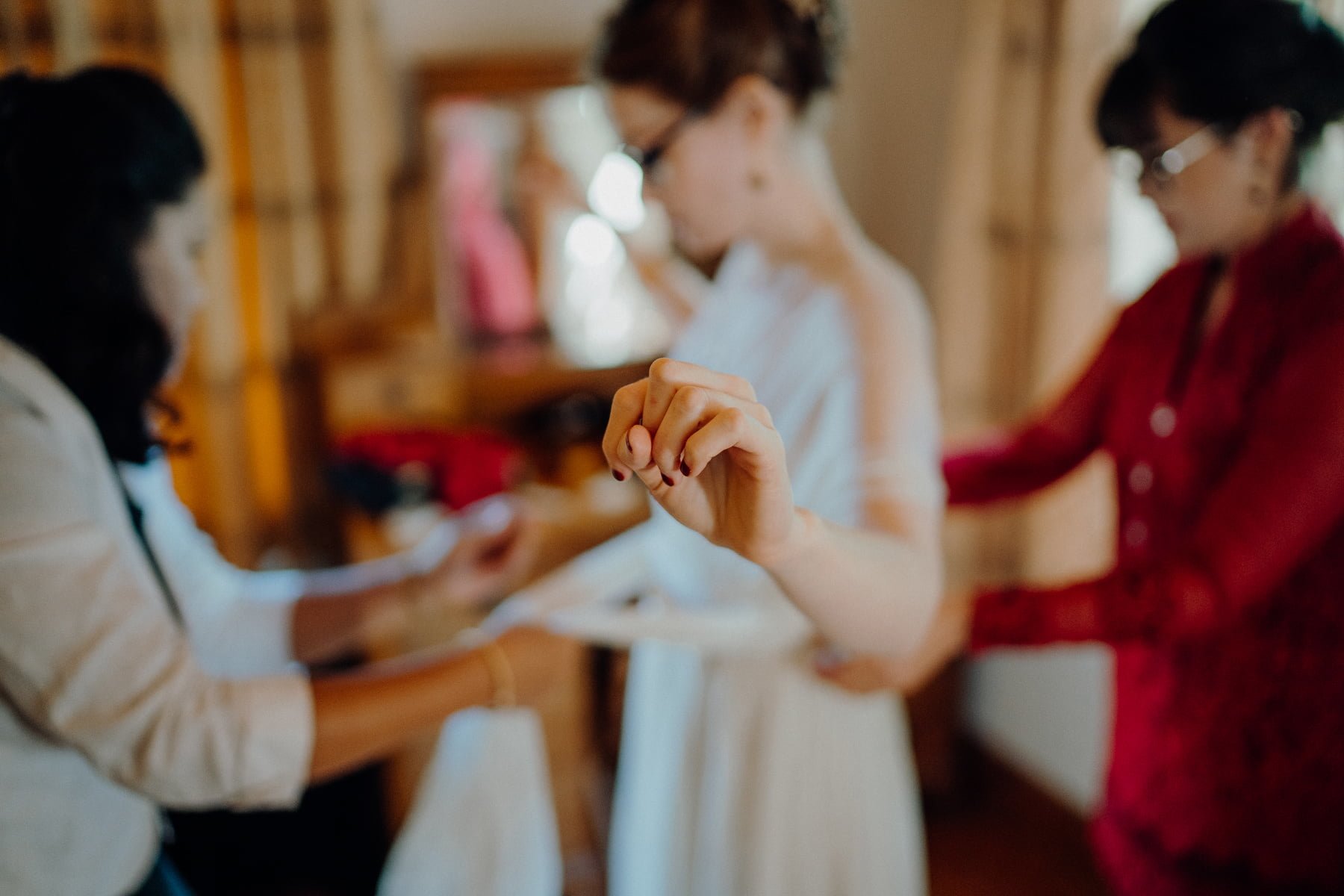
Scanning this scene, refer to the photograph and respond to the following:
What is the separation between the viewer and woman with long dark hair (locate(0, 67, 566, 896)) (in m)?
0.84

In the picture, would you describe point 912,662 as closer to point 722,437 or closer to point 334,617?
point 722,437

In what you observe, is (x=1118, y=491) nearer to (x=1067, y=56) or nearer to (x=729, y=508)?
(x=729, y=508)

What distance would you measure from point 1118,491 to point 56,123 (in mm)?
1320

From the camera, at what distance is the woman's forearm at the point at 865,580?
2.60ft

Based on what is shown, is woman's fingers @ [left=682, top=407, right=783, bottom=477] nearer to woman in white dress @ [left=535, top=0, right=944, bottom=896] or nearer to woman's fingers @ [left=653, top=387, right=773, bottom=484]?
woman's fingers @ [left=653, top=387, right=773, bottom=484]

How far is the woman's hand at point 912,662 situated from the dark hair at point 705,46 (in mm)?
621

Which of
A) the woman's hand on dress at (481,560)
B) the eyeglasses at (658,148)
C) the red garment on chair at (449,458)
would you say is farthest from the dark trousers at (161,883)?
the red garment on chair at (449,458)

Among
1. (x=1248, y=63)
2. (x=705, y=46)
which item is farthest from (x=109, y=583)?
(x=1248, y=63)

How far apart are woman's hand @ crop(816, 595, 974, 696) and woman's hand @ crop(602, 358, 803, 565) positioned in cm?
39

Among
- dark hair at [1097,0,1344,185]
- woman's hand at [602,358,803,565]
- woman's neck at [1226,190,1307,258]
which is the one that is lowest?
woman's hand at [602,358,803,565]

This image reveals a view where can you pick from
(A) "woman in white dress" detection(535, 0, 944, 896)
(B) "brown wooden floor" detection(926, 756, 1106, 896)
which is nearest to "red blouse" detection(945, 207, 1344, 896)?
(A) "woman in white dress" detection(535, 0, 944, 896)

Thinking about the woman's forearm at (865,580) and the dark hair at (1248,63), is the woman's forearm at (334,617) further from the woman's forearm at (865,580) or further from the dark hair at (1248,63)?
the dark hair at (1248,63)

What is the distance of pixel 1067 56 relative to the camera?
7.03ft

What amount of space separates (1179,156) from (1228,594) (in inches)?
18.9
